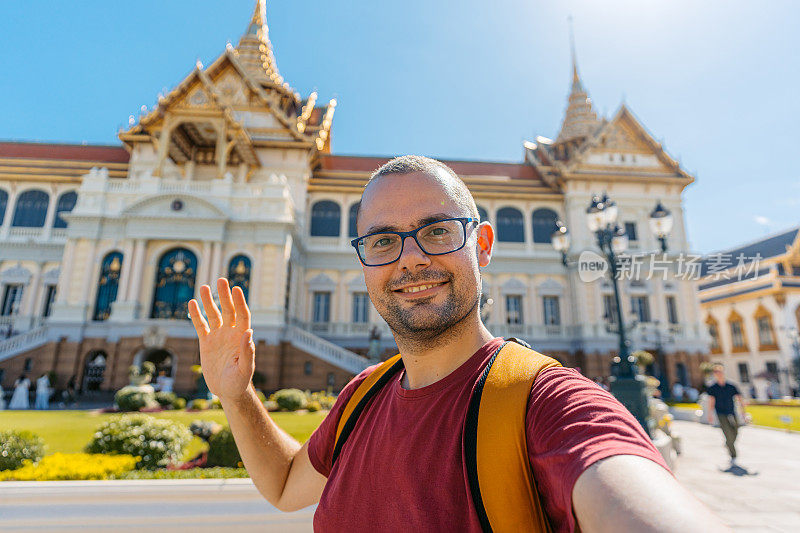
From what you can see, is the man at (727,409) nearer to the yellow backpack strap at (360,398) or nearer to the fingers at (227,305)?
the yellow backpack strap at (360,398)

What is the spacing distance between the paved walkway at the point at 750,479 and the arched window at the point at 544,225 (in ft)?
43.6

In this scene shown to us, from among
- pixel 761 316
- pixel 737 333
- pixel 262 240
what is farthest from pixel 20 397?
pixel 737 333

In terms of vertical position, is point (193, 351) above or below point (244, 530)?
above

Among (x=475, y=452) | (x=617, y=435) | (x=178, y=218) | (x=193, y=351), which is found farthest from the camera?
(x=178, y=218)

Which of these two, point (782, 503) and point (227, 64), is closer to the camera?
point (782, 503)

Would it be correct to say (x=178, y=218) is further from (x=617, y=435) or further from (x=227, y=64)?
(x=617, y=435)

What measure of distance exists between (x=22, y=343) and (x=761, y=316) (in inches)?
1655

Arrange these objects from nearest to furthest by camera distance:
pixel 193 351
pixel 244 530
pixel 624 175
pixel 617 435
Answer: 1. pixel 617 435
2. pixel 244 530
3. pixel 193 351
4. pixel 624 175

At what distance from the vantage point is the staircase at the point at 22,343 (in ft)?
48.5

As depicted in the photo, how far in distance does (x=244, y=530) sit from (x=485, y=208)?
68.2 feet

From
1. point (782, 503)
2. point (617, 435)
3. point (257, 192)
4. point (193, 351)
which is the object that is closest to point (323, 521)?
point (617, 435)

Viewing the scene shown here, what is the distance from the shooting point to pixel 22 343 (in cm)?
1512

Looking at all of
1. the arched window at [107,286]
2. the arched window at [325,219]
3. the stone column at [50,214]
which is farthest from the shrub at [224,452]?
the stone column at [50,214]

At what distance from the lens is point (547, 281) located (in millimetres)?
21875
